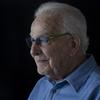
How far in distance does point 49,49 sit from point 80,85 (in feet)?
0.88

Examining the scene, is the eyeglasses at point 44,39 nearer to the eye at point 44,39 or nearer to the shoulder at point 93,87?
the eye at point 44,39

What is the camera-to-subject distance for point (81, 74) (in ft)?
5.76

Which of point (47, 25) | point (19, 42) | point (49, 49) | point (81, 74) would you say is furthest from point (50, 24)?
point (19, 42)

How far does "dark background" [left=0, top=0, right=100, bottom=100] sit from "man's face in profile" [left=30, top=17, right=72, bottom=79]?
65cm

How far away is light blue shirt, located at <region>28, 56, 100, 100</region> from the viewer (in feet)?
5.38

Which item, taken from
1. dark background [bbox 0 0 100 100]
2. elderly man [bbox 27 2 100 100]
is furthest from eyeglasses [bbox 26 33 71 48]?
dark background [bbox 0 0 100 100]

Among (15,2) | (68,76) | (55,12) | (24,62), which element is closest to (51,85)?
(68,76)

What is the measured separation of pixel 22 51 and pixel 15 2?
0.39 m

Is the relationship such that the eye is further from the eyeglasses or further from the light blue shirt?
the light blue shirt

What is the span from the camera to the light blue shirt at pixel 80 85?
1.64m

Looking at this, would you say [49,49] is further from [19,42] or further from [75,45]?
[19,42]

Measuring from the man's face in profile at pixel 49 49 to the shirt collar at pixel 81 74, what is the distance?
8cm

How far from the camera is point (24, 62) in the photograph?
2455mm

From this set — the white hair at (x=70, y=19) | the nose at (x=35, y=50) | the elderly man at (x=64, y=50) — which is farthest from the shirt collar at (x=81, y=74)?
the nose at (x=35, y=50)
